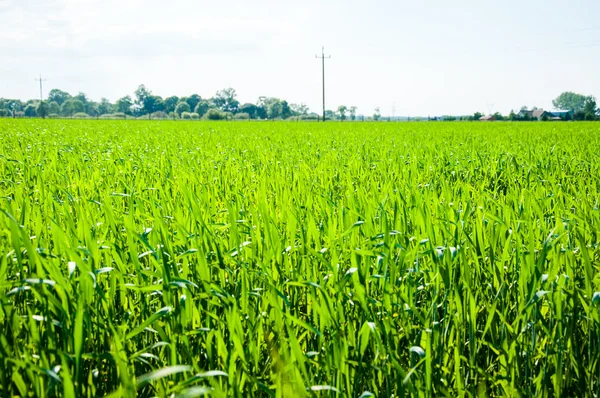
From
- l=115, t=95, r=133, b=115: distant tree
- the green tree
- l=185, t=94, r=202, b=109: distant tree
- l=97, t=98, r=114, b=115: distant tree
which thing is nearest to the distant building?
l=185, t=94, r=202, b=109: distant tree

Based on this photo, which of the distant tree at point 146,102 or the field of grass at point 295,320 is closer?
the field of grass at point 295,320

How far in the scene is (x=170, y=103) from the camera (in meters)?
175

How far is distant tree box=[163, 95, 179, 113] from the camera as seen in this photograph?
6792 inches

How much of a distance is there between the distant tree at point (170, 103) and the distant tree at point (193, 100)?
14.0ft

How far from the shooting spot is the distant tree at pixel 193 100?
177375 mm

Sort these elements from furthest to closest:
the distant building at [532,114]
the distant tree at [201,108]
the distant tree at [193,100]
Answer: the distant tree at [193,100]
the distant tree at [201,108]
the distant building at [532,114]

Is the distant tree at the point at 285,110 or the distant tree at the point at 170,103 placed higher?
the distant tree at the point at 170,103

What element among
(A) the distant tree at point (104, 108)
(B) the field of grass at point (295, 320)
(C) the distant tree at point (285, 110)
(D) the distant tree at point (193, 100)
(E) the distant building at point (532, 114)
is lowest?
(B) the field of grass at point (295, 320)

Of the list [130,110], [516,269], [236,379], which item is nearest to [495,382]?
[516,269]

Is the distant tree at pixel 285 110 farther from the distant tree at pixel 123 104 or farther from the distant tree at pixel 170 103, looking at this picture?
the distant tree at pixel 123 104

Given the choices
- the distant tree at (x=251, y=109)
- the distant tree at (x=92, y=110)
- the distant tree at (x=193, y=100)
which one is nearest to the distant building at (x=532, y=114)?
the distant tree at (x=251, y=109)

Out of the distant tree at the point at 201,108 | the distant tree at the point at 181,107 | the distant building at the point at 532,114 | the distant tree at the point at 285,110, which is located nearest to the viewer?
the distant building at the point at 532,114

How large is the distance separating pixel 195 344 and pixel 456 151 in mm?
9238

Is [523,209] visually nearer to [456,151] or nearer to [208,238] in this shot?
[208,238]
